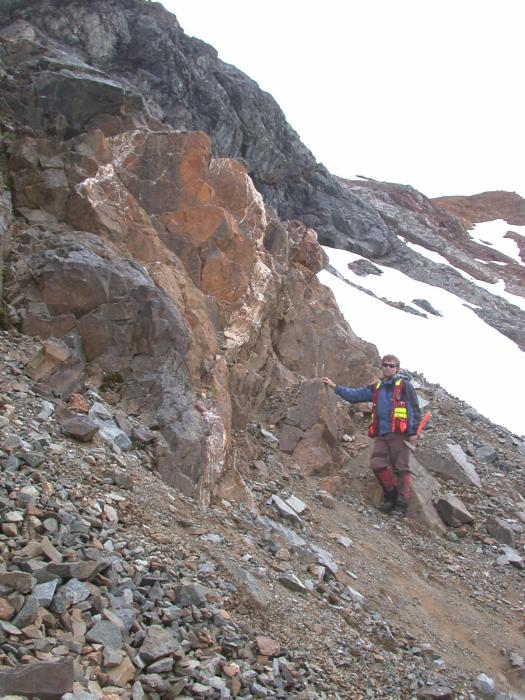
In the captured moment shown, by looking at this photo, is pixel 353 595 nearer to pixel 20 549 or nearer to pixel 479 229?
pixel 20 549

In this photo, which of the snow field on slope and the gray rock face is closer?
the snow field on slope

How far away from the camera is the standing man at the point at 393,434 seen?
11.4 meters

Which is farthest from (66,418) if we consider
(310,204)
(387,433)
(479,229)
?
(479,229)

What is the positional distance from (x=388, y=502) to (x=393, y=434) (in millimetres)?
1367

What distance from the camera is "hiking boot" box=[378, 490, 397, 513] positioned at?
11435mm

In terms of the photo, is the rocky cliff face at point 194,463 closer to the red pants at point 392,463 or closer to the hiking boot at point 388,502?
the hiking boot at point 388,502

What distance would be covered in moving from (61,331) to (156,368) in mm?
1547

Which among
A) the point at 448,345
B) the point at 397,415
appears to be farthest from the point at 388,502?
the point at 448,345

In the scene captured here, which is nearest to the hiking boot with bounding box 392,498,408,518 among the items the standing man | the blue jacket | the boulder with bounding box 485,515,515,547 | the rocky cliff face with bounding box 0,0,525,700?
the standing man

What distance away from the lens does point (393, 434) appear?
11.6 metres

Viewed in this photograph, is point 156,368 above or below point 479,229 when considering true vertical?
below

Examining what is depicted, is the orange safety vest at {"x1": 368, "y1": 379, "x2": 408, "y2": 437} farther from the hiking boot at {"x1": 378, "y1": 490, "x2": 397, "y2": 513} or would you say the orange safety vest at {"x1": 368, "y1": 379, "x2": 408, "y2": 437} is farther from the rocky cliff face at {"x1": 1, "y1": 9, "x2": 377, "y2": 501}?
the rocky cliff face at {"x1": 1, "y1": 9, "x2": 377, "y2": 501}

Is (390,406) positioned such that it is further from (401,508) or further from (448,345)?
(448,345)

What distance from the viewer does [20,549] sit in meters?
4.84
